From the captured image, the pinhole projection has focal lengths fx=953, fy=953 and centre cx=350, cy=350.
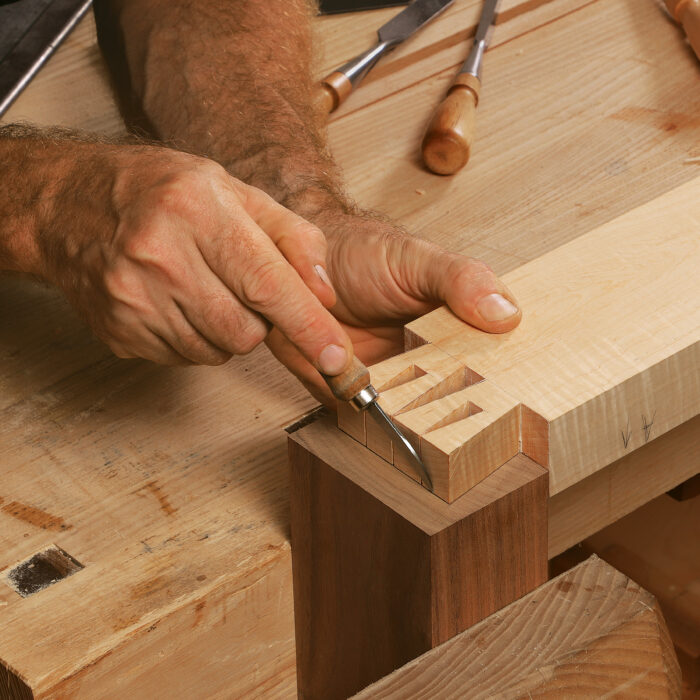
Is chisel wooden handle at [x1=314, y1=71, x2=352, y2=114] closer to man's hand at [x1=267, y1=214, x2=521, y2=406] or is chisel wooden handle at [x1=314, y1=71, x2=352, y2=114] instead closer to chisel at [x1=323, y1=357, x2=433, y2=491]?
man's hand at [x1=267, y1=214, x2=521, y2=406]

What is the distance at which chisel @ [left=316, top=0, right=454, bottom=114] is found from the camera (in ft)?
4.83

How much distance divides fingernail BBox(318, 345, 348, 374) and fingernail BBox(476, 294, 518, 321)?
131 millimetres

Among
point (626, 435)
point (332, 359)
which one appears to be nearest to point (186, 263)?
point (332, 359)

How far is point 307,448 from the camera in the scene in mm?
813

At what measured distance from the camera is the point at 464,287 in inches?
34.1

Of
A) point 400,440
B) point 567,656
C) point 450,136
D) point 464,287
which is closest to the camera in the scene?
point 567,656

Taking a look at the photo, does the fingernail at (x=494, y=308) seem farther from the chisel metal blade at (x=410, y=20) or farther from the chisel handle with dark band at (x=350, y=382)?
the chisel metal blade at (x=410, y=20)

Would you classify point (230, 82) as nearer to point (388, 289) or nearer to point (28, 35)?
point (28, 35)

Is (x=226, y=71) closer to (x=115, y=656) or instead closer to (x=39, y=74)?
(x=39, y=74)

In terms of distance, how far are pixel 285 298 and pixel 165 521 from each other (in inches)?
Answer: 9.2

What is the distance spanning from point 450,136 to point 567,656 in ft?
2.64

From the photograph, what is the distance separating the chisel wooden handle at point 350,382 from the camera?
0.77 m

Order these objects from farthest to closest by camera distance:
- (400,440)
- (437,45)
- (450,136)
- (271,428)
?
(437,45) → (450,136) → (271,428) → (400,440)

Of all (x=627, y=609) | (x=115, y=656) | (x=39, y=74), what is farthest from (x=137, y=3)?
(x=627, y=609)
